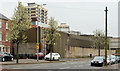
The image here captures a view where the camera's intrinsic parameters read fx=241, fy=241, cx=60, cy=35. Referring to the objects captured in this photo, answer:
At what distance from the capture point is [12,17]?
3534 cm

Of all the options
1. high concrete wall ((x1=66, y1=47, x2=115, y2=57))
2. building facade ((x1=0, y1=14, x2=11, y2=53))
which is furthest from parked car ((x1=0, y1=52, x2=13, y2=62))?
high concrete wall ((x1=66, y1=47, x2=115, y2=57))

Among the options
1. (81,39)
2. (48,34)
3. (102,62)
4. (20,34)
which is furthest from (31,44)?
(81,39)

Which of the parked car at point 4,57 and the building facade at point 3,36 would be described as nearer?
the parked car at point 4,57

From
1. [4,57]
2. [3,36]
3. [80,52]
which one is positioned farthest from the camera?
[80,52]

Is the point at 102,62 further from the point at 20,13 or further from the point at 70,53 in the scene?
the point at 70,53

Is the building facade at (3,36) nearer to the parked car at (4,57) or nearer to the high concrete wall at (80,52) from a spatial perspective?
the parked car at (4,57)

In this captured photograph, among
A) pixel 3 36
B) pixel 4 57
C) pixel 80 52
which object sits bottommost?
pixel 80 52

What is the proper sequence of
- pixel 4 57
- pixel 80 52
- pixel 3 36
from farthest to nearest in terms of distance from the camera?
pixel 80 52, pixel 3 36, pixel 4 57

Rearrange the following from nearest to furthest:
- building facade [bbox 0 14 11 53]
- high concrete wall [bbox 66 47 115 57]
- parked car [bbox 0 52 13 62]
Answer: parked car [bbox 0 52 13 62], building facade [bbox 0 14 11 53], high concrete wall [bbox 66 47 115 57]

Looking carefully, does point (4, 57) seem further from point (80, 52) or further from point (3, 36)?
point (80, 52)

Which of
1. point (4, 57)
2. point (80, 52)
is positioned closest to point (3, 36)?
point (4, 57)

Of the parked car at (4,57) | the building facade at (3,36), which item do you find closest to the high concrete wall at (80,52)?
the building facade at (3,36)

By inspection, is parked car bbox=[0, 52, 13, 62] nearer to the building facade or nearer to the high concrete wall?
the building facade

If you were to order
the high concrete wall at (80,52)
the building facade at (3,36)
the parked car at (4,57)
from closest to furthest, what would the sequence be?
the parked car at (4,57)
the building facade at (3,36)
the high concrete wall at (80,52)
